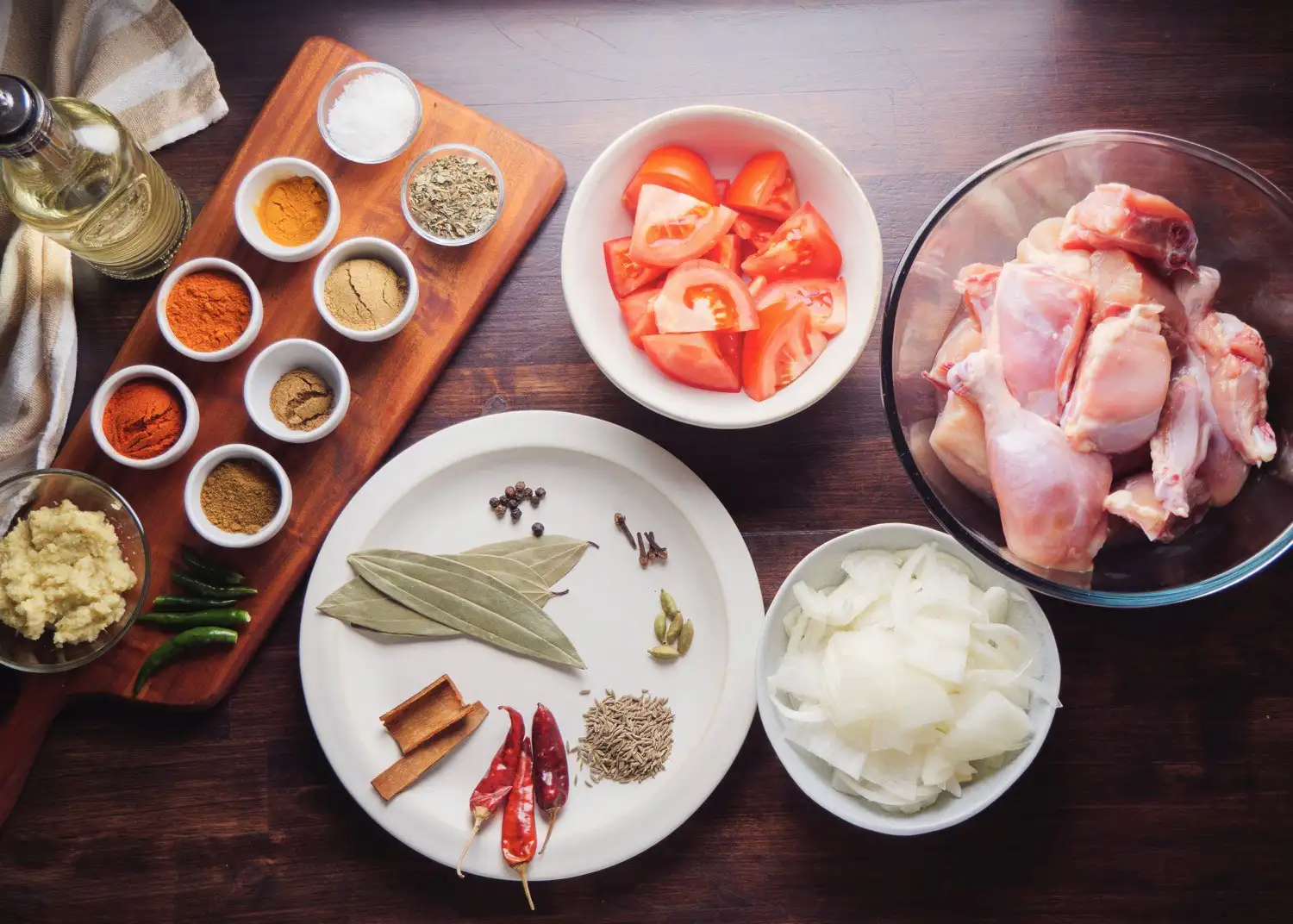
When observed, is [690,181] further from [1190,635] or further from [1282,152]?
[1190,635]

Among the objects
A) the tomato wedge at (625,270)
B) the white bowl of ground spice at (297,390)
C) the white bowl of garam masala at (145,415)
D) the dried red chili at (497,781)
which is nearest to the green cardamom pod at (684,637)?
the dried red chili at (497,781)

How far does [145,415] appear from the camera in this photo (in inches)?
70.3

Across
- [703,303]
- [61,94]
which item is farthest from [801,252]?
[61,94]

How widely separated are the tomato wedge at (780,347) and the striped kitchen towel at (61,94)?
123cm

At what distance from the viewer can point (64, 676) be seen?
184 cm

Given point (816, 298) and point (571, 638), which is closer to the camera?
point (816, 298)

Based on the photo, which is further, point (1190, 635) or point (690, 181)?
point (1190, 635)

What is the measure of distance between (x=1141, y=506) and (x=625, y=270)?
1.00m

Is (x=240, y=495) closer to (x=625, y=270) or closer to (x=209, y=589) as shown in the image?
(x=209, y=589)

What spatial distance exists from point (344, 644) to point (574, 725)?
19.7 inches

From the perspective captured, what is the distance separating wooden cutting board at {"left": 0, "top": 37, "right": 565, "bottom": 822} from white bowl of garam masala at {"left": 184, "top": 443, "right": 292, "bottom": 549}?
65 mm

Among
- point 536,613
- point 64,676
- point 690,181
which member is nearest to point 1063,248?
point 690,181

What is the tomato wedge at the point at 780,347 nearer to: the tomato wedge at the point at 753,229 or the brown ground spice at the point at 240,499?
the tomato wedge at the point at 753,229

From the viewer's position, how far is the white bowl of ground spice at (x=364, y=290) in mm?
1798
